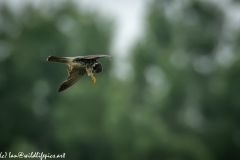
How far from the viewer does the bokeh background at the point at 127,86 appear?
127 feet

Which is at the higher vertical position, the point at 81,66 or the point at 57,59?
the point at 57,59

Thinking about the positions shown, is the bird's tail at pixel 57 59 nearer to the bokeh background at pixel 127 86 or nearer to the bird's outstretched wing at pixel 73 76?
the bird's outstretched wing at pixel 73 76

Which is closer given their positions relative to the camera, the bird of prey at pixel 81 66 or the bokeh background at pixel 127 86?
the bird of prey at pixel 81 66

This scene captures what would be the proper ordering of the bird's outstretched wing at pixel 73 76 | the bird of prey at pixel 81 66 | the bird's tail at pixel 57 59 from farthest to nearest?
the bird's outstretched wing at pixel 73 76 < the bird of prey at pixel 81 66 < the bird's tail at pixel 57 59

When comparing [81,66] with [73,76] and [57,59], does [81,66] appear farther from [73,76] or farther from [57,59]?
[57,59]

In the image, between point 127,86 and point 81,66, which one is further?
point 127,86

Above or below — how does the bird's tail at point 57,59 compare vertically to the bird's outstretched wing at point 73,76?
above

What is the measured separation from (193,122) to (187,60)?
6409mm

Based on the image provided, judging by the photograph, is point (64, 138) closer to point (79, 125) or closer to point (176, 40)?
point (79, 125)

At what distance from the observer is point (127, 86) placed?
5109cm

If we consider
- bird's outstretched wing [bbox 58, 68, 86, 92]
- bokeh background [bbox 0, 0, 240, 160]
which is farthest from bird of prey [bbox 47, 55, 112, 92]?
bokeh background [bbox 0, 0, 240, 160]

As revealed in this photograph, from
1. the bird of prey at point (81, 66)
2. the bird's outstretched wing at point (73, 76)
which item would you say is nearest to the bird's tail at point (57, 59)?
the bird of prey at point (81, 66)

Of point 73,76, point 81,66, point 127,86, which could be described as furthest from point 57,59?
point 127,86

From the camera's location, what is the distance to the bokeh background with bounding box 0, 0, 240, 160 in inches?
1521
